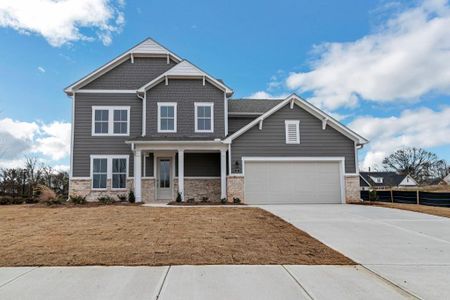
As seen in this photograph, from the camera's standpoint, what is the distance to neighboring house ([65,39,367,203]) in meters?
16.8

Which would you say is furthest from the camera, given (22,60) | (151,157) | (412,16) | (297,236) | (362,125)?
(362,125)

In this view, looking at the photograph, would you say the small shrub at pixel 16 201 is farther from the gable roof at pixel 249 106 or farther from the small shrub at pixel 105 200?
the gable roof at pixel 249 106

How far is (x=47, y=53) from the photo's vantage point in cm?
1720

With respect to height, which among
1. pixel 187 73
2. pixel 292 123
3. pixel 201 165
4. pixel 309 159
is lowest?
pixel 201 165

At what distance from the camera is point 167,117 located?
60.1 feet

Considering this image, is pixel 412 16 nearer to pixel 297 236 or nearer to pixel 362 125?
pixel 297 236

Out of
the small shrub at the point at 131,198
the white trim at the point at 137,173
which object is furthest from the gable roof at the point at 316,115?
the small shrub at the point at 131,198

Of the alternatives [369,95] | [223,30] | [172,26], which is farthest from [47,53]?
[369,95]

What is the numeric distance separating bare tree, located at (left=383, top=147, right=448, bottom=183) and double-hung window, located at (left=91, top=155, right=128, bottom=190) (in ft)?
170

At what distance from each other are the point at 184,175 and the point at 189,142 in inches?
94.9

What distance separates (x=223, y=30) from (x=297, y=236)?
14246 mm

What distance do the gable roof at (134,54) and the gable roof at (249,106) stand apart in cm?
448

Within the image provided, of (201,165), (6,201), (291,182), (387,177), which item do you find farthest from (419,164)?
(6,201)

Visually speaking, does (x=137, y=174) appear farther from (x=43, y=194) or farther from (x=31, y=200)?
(x=31, y=200)
